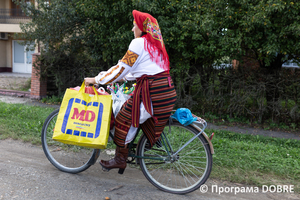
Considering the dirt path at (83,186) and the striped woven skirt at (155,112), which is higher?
the striped woven skirt at (155,112)

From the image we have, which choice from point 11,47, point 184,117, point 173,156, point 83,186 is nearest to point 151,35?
point 184,117

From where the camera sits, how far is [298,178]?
12.0 ft

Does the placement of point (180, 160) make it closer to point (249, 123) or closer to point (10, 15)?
point (249, 123)

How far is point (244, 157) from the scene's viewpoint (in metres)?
4.37

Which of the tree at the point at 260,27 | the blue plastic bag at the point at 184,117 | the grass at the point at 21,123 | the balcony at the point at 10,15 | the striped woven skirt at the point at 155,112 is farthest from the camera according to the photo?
the balcony at the point at 10,15

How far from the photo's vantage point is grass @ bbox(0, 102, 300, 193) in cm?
366

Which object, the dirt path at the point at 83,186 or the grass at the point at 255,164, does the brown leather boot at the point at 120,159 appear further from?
the grass at the point at 255,164

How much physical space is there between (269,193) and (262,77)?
15.9 ft

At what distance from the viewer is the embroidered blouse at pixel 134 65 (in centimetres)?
290

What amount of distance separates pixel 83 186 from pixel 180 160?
51.2 inches

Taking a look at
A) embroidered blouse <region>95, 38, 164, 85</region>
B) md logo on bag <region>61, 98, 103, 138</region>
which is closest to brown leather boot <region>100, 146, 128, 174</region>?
md logo on bag <region>61, 98, 103, 138</region>

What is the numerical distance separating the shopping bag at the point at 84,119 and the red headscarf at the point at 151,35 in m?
0.75

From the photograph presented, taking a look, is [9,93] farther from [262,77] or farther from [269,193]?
[269,193]

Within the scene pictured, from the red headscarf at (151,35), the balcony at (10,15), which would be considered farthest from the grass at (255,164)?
→ the balcony at (10,15)
